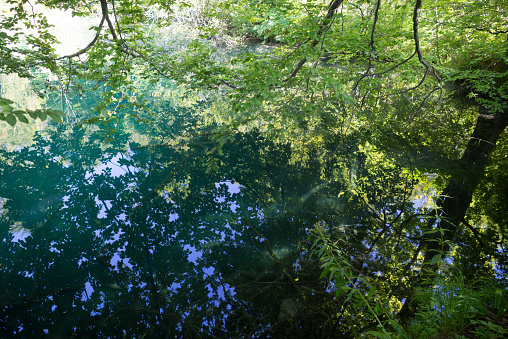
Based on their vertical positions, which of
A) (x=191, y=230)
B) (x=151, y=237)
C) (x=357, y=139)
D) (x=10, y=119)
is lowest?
(x=10, y=119)

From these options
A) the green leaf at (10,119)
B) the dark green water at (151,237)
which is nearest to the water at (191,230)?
the dark green water at (151,237)

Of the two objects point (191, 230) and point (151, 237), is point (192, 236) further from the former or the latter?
point (151, 237)

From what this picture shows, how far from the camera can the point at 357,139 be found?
30.0 ft

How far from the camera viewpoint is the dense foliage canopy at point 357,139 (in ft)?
10.8

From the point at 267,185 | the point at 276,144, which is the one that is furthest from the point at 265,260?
the point at 276,144

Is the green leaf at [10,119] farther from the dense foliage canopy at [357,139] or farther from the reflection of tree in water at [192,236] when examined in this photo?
the reflection of tree in water at [192,236]

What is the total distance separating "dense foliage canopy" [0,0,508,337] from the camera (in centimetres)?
328

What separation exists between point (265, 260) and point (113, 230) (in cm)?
304

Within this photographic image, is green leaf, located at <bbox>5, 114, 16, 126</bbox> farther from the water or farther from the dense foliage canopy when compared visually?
the water

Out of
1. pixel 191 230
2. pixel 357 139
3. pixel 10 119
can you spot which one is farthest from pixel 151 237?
pixel 357 139

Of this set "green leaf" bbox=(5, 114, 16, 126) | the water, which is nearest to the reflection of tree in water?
the water

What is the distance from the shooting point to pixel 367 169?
7.41 metres

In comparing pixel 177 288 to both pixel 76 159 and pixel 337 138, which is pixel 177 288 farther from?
pixel 337 138

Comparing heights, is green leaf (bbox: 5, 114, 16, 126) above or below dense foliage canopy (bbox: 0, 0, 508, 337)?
below
